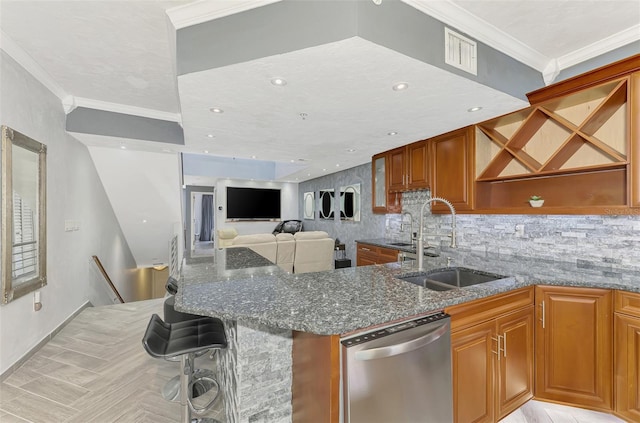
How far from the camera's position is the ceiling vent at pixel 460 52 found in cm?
163

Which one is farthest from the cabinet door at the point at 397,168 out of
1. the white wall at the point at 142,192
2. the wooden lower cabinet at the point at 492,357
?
the white wall at the point at 142,192

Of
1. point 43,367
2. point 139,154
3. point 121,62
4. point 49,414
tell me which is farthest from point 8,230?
point 139,154

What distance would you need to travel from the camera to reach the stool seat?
4.34 feet

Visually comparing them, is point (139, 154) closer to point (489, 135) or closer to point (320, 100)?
point (320, 100)

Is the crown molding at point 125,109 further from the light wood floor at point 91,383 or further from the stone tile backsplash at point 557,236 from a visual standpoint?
the stone tile backsplash at point 557,236

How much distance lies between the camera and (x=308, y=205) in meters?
7.93

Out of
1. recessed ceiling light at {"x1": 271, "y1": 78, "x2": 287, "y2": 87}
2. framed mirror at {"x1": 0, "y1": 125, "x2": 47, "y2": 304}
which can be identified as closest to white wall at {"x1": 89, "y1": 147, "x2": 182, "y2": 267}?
framed mirror at {"x1": 0, "y1": 125, "x2": 47, "y2": 304}

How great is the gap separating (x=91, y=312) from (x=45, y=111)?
2.40 meters

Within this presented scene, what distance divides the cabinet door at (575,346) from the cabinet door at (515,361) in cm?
9

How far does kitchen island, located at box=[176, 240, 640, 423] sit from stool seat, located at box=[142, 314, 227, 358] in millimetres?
99

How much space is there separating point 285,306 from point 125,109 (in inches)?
139

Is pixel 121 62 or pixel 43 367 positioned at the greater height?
pixel 121 62

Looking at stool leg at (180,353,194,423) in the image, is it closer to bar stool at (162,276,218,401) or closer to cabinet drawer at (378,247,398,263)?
bar stool at (162,276,218,401)

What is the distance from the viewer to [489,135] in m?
2.70
